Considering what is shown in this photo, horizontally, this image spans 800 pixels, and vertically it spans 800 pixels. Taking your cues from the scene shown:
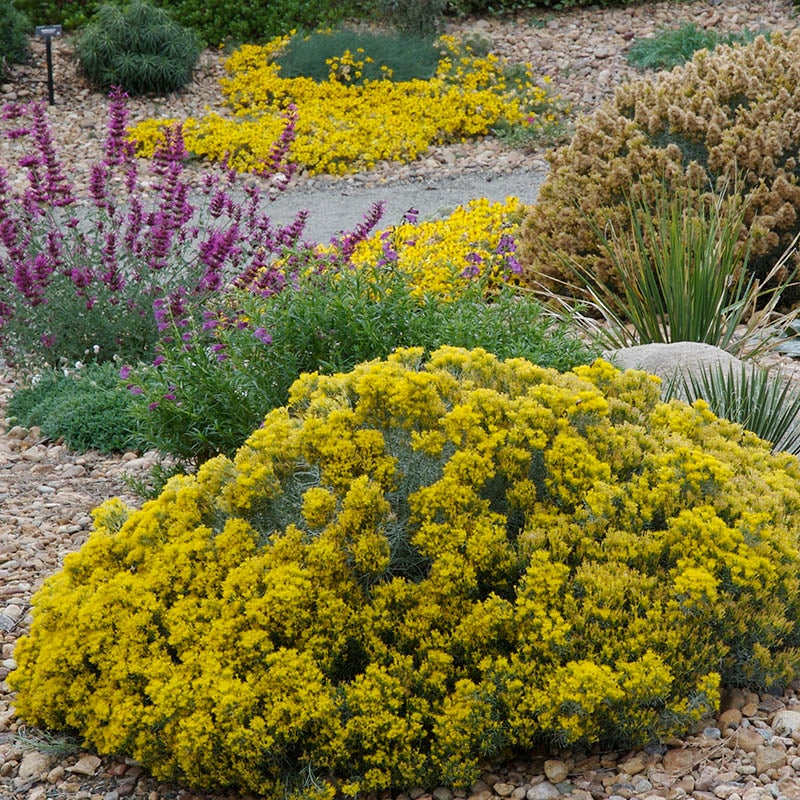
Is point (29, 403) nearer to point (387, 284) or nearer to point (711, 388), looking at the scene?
point (387, 284)

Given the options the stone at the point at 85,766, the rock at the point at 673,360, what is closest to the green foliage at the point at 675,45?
the rock at the point at 673,360

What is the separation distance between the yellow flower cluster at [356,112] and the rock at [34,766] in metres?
9.16

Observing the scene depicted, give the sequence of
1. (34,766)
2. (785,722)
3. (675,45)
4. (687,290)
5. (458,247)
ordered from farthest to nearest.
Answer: (675,45), (458,247), (687,290), (34,766), (785,722)

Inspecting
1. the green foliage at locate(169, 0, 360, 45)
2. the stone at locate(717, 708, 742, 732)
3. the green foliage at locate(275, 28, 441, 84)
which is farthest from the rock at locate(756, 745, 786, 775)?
the green foliage at locate(169, 0, 360, 45)

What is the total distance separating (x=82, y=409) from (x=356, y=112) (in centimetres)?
801

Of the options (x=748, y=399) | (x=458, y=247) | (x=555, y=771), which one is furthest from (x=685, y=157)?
(x=555, y=771)

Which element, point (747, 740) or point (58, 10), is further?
point (58, 10)

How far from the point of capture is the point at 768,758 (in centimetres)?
272

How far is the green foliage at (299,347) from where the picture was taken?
4.17 metres

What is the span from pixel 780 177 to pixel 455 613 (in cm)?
441

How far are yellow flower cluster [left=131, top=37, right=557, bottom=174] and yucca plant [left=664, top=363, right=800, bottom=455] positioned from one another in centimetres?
791

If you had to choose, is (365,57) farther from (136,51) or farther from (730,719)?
(730,719)

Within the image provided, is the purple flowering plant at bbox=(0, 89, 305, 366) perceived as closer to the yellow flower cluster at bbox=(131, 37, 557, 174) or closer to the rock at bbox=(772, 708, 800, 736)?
the rock at bbox=(772, 708, 800, 736)

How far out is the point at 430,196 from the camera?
10898 millimetres
